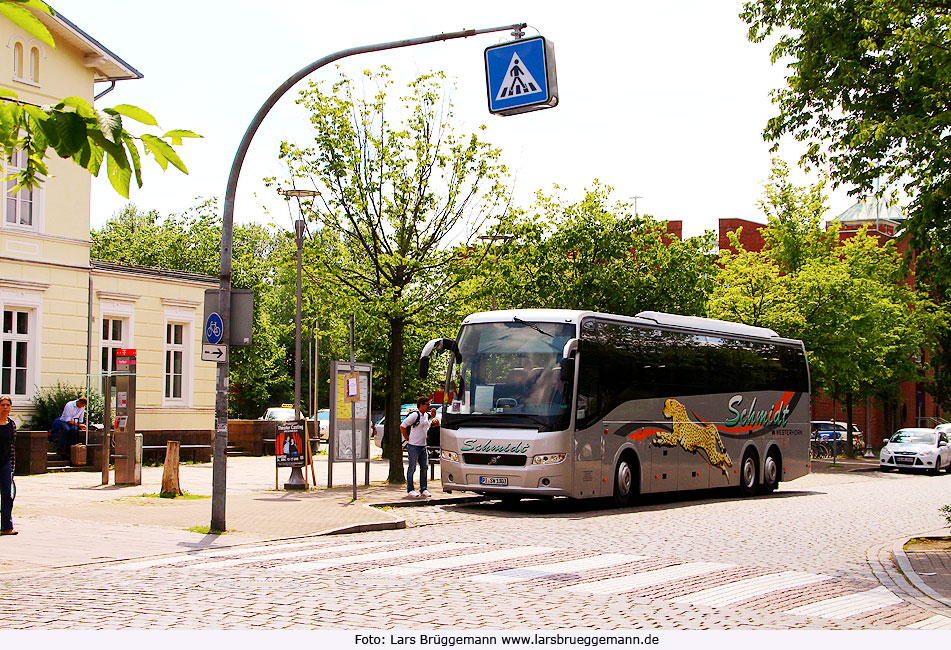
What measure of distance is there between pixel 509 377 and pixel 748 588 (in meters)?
10.0

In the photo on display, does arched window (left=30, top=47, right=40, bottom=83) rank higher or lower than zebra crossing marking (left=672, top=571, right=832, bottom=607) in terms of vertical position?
higher

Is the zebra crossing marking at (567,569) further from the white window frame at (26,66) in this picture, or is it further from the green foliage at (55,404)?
the white window frame at (26,66)

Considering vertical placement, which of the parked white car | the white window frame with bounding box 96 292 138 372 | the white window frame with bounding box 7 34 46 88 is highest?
the white window frame with bounding box 7 34 46 88

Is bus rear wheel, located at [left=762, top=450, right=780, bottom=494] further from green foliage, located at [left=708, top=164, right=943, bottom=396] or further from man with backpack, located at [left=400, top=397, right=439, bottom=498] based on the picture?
green foliage, located at [left=708, top=164, right=943, bottom=396]

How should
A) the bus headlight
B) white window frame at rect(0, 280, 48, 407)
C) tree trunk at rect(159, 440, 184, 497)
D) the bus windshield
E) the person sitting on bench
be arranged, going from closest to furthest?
the bus headlight → the bus windshield → tree trunk at rect(159, 440, 184, 497) → the person sitting on bench → white window frame at rect(0, 280, 48, 407)

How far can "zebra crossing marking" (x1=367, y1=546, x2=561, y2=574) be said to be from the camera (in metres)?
11.4

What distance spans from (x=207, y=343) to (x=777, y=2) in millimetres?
8781

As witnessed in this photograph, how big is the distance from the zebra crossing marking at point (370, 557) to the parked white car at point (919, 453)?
31.6 metres

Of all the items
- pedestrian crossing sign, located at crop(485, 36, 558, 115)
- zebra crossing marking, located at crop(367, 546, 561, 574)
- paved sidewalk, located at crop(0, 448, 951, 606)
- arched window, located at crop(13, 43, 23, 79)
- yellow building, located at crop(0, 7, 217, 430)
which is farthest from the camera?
arched window, located at crop(13, 43, 23, 79)

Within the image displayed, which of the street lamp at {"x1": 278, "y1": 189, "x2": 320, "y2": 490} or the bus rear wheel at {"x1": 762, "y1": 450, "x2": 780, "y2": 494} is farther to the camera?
the bus rear wheel at {"x1": 762, "y1": 450, "x2": 780, "y2": 494}

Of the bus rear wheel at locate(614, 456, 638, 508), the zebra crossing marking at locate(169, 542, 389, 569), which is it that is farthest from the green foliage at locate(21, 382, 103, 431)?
the zebra crossing marking at locate(169, 542, 389, 569)

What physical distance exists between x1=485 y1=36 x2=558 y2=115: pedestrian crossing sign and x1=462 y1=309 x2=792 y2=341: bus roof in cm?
805

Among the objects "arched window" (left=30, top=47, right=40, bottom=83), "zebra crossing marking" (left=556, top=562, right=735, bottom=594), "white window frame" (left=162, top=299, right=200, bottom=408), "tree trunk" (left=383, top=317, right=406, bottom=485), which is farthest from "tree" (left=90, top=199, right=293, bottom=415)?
"zebra crossing marking" (left=556, top=562, right=735, bottom=594)

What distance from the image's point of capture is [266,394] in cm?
7019
